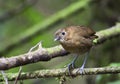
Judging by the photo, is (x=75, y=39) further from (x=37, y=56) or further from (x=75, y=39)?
(x=37, y=56)

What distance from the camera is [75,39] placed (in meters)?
2.55

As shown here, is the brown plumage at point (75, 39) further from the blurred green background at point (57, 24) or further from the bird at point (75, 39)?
the blurred green background at point (57, 24)

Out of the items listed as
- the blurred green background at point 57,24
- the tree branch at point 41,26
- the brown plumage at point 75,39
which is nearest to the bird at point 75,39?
the brown plumage at point 75,39

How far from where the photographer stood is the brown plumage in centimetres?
251

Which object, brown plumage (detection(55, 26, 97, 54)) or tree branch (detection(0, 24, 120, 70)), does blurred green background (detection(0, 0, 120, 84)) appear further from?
brown plumage (detection(55, 26, 97, 54))

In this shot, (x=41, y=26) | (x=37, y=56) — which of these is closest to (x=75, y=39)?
(x=37, y=56)

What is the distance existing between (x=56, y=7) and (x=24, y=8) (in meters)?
0.79

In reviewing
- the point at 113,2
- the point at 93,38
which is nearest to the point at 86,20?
the point at 113,2

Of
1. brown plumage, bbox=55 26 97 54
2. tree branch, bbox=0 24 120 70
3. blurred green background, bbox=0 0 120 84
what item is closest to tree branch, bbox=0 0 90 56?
blurred green background, bbox=0 0 120 84

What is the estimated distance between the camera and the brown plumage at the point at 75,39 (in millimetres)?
2508

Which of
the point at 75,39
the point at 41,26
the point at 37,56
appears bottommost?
the point at 37,56

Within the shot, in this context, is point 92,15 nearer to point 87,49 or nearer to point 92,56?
point 92,56

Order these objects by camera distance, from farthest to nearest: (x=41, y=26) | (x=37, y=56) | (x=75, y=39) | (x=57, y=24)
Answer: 1. (x=57, y=24)
2. (x=41, y=26)
3. (x=75, y=39)
4. (x=37, y=56)

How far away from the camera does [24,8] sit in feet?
14.6
